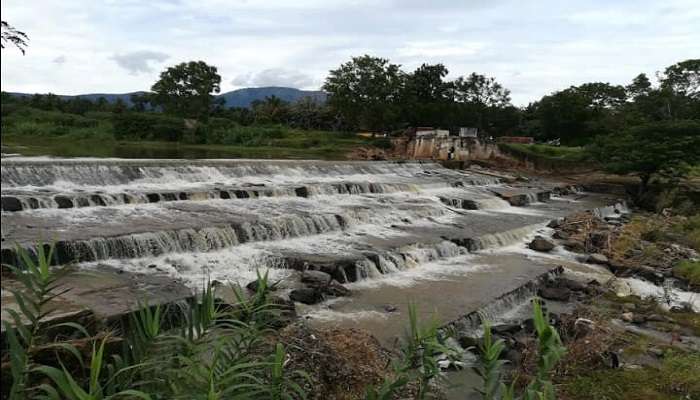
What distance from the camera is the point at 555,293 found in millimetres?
9133

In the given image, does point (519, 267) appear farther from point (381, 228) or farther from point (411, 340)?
point (411, 340)

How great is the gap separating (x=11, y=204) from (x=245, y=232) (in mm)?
4602

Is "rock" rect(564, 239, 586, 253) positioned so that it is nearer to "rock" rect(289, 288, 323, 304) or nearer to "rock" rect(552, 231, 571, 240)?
"rock" rect(552, 231, 571, 240)

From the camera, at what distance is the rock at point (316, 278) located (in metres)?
8.38

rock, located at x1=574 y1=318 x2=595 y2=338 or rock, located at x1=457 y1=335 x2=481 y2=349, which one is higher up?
rock, located at x1=574 y1=318 x2=595 y2=338

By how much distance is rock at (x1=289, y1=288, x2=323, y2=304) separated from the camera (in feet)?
25.3

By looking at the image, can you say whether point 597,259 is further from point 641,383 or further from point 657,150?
point 657,150

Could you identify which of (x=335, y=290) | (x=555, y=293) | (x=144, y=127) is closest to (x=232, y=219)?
(x=335, y=290)

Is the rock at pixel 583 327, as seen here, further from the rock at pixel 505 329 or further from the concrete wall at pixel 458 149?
the concrete wall at pixel 458 149

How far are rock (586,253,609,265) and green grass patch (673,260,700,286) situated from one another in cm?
131

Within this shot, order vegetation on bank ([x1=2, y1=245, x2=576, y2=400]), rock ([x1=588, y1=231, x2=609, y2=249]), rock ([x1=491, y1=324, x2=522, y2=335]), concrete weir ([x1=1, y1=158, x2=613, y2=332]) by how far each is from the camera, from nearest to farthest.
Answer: vegetation on bank ([x1=2, y1=245, x2=576, y2=400])
rock ([x1=491, y1=324, x2=522, y2=335])
concrete weir ([x1=1, y1=158, x2=613, y2=332])
rock ([x1=588, y1=231, x2=609, y2=249])

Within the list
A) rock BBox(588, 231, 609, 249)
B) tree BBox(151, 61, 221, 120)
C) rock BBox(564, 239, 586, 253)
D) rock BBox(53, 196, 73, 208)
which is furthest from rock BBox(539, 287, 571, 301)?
tree BBox(151, 61, 221, 120)

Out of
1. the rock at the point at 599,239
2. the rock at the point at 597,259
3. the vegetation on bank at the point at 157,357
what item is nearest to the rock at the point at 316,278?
the vegetation on bank at the point at 157,357

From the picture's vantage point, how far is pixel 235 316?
117 inches
